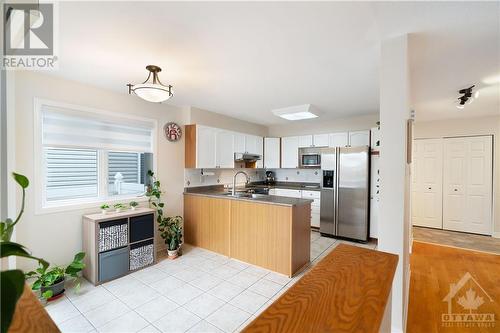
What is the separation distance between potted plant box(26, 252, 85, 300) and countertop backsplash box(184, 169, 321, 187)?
198 cm

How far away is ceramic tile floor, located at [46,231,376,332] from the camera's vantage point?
206cm

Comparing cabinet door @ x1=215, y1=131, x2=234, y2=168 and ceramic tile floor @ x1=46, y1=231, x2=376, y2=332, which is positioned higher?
cabinet door @ x1=215, y1=131, x2=234, y2=168

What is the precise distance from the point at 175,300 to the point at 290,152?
4.09 meters

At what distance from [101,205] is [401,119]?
3.58 meters

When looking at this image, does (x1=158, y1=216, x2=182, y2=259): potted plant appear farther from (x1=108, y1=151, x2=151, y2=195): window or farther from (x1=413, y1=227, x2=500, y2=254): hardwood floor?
(x1=413, y1=227, x2=500, y2=254): hardwood floor

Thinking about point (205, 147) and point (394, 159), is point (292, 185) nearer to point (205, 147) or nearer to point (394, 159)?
point (205, 147)

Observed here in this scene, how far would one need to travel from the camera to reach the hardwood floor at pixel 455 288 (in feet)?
6.98

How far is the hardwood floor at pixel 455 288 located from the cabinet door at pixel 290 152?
2920mm

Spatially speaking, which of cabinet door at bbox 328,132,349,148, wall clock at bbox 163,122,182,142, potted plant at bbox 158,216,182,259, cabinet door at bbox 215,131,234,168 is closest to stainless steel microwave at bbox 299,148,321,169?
cabinet door at bbox 328,132,349,148

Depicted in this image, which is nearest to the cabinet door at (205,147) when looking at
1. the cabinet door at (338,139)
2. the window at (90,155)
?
the window at (90,155)

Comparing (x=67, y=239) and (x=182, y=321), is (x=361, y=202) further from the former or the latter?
(x=67, y=239)

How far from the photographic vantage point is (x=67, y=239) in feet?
9.20

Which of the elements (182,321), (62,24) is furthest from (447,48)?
(182,321)

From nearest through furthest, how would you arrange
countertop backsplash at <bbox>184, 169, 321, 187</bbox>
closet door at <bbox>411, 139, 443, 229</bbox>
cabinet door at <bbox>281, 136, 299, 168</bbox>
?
countertop backsplash at <bbox>184, 169, 321, 187</bbox> < closet door at <bbox>411, 139, 443, 229</bbox> < cabinet door at <bbox>281, 136, 299, 168</bbox>
